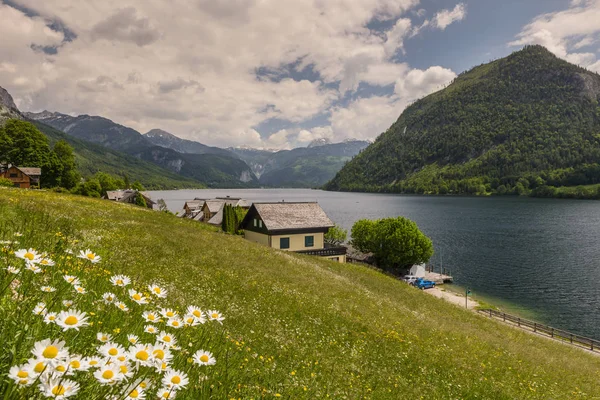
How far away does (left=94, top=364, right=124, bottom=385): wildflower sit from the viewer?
7.48 feet

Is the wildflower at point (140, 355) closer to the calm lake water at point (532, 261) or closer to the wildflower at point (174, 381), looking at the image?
the wildflower at point (174, 381)

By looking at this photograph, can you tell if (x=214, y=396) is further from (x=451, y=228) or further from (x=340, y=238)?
(x=451, y=228)

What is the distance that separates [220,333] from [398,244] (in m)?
61.5

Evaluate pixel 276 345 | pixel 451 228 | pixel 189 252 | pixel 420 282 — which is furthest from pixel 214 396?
pixel 451 228

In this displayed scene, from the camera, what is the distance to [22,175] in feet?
242

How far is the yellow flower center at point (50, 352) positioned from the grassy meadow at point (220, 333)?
32mm

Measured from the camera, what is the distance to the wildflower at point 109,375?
228 centimetres

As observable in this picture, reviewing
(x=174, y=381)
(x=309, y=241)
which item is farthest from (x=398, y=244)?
(x=174, y=381)

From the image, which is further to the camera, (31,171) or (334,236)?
(334,236)

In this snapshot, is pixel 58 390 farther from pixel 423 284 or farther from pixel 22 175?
pixel 22 175

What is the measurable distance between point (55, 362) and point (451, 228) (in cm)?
13895

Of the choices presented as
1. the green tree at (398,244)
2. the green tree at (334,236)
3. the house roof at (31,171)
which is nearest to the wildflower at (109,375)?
the green tree at (398,244)

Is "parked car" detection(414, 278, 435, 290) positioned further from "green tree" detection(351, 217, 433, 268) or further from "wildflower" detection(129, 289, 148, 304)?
"wildflower" detection(129, 289, 148, 304)

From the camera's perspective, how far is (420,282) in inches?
2486
